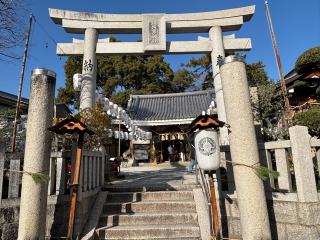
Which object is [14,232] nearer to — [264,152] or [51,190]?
[51,190]

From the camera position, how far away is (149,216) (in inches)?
202

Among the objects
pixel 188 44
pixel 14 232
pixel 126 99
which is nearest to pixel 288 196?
pixel 14 232

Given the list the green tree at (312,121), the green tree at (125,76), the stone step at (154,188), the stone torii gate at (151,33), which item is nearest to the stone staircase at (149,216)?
the stone step at (154,188)

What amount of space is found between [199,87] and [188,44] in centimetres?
1965

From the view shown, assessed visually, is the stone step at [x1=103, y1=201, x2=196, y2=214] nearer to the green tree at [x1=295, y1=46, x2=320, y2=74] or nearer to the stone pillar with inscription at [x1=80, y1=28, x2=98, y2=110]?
the stone pillar with inscription at [x1=80, y1=28, x2=98, y2=110]

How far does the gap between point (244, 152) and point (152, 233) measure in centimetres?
218

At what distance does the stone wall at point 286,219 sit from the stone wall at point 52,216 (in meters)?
2.59

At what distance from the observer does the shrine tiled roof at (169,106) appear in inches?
730

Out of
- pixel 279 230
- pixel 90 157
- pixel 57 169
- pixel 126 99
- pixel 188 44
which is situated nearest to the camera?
pixel 279 230

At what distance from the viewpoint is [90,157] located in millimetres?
5648

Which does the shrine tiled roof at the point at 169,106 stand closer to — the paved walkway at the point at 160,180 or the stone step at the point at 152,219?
the paved walkway at the point at 160,180

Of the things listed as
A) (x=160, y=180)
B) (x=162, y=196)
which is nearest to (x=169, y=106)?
(x=160, y=180)

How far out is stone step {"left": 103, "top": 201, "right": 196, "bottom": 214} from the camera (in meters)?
5.44

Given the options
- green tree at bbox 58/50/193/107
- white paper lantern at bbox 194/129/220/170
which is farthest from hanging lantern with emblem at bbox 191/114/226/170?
green tree at bbox 58/50/193/107
